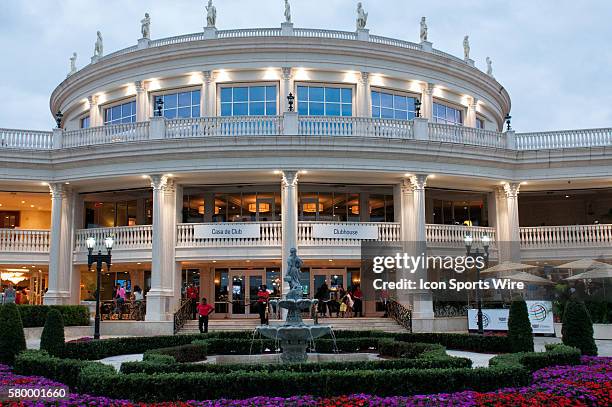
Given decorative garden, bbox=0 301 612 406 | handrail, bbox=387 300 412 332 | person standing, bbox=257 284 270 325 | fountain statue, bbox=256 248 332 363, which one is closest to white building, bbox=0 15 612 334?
handrail, bbox=387 300 412 332

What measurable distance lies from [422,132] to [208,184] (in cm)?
1015

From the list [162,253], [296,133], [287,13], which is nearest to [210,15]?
[287,13]

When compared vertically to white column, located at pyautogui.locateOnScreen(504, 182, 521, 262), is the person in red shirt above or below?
below

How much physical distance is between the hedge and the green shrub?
919 centimetres

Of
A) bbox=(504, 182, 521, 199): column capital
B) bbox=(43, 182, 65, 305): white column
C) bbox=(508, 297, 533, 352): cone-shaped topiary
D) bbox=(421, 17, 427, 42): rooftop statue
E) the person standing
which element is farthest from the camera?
bbox=(421, 17, 427, 42): rooftop statue

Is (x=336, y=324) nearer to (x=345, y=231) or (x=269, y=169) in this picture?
(x=345, y=231)

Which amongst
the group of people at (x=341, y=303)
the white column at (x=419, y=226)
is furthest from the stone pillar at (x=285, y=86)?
the group of people at (x=341, y=303)

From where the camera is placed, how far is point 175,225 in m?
29.6

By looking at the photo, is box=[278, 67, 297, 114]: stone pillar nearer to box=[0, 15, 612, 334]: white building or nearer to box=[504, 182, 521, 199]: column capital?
box=[0, 15, 612, 334]: white building

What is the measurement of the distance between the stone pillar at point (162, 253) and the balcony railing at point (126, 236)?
44.1 inches

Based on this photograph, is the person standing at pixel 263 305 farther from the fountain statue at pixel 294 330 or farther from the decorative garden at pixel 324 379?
the fountain statue at pixel 294 330

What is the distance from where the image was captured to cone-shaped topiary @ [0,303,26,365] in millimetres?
16812

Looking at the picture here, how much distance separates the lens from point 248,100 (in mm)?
33438

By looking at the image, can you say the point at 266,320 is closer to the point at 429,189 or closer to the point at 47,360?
the point at 429,189
